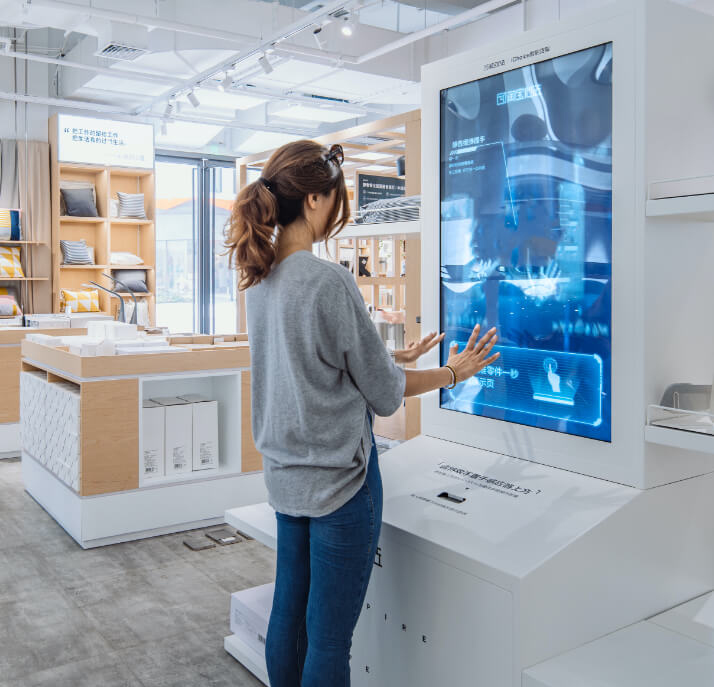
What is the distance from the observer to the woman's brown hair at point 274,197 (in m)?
1.54

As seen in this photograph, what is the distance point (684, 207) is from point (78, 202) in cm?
720

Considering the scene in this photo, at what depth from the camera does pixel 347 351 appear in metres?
1.49

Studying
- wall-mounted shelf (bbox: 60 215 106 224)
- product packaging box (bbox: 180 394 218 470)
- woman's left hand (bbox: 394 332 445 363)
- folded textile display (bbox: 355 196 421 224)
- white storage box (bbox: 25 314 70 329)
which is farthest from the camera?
wall-mounted shelf (bbox: 60 215 106 224)

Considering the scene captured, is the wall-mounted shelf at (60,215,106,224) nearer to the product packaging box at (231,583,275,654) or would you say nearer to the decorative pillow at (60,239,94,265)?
the decorative pillow at (60,239,94,265)

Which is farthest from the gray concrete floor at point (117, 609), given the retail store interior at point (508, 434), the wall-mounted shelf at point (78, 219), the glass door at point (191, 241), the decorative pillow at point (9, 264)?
the glass door at point (191, 241)

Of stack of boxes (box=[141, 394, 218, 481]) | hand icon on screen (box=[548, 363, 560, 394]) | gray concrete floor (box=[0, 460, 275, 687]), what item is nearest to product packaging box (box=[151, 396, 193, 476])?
stack of boxes (box=[141, 394, 218, 481])

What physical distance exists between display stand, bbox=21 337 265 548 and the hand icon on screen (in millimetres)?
2251

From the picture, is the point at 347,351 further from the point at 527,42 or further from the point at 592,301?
the point at 527,42

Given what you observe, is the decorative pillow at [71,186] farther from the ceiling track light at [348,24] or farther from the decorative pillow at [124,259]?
the ceiling track light at [348,24]

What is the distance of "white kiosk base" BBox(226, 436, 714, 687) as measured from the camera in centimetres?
149

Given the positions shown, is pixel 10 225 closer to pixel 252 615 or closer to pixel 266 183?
pixel 252 615

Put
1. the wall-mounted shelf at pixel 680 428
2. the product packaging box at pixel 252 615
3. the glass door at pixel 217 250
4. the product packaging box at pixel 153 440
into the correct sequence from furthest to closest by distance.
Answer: the glass door at pixel 217 250
the product packaging box at pixel 153 440
the product packaging box at pixel 252 615
the wall-mounted shelf at pixel 680 428

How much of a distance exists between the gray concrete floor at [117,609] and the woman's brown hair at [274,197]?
1.42m

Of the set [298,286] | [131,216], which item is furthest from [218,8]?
[298,286]
